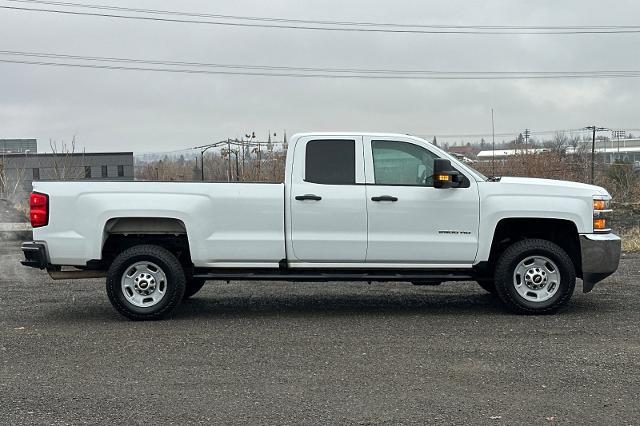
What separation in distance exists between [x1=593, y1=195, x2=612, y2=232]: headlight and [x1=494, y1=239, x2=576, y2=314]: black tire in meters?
0.49

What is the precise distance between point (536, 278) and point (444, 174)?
1.59 meters

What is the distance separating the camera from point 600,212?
7.99 m

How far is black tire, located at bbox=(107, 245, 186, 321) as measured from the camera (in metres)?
7.85

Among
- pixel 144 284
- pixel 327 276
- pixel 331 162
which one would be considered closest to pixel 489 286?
pixel 327 276

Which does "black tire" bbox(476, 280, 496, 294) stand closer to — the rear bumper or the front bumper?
the front bumper

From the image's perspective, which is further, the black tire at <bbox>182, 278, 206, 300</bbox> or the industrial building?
the industrial building

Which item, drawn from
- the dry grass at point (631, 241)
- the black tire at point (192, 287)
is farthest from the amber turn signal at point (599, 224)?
the dry grass at point (631, 241)

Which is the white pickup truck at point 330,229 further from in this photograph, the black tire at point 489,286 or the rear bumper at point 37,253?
the black tire at point 489,286

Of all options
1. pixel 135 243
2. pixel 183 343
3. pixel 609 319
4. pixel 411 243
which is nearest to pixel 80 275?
pixel 135 243

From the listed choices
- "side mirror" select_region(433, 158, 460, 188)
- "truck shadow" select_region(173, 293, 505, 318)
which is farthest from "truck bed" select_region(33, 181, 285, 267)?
"side mirror" select_region(433, 158, 460, 188)

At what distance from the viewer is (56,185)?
7.90m

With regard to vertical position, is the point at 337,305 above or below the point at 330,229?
below

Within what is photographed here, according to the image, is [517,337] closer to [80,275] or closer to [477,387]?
[477,387]

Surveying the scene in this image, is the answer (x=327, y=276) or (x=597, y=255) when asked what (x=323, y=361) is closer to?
(x=327, y=276)
